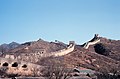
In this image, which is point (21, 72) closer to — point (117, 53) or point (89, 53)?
point (89, 53)

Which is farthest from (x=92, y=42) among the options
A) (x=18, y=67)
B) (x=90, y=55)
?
(x=18, y=67)

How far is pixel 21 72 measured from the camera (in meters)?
97.3

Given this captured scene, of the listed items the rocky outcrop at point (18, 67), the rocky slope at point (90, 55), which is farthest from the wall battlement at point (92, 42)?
the rocky outcrop at point (18, 67)

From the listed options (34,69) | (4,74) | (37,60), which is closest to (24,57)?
(37,60)

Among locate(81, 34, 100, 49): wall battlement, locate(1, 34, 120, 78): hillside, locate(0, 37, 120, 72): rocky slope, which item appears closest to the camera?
locate(1, 34, 120, 78): hillside

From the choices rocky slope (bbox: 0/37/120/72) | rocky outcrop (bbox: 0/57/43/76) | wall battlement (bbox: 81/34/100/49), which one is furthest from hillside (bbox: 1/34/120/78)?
rocky outcrop (bbox: 0/57/43/76)

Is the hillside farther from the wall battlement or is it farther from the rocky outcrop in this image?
the rocky outcrop

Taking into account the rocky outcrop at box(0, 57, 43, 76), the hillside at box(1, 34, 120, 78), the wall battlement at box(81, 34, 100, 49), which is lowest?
the rocky outcrop at box(0, 57, 43, 76)

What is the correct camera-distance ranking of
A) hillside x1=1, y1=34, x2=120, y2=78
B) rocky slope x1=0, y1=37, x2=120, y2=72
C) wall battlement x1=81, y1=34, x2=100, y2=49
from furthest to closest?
1. wall battlement x1=81, y1=34, x2=100, y2=49
2. rocky slope x1=0, y1=37, x2=120, y2=72
3. hillside x1=1, y1=34, x2=120, y2=78

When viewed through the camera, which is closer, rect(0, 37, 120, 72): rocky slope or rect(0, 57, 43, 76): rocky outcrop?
rect(0, 57, 43, 76): rocky outcrop

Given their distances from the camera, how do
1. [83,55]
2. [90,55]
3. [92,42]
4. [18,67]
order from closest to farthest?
[18,67], [83,55], [90,55], [92,42]

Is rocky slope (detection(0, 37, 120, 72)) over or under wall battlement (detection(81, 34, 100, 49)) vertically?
under

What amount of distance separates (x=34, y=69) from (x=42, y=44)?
72977 millimetres

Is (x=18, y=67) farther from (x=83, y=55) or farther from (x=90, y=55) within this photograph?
(x=90, y=55)
